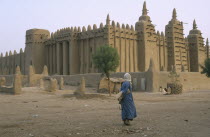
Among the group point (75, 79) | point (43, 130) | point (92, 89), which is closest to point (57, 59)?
point (75, 79)

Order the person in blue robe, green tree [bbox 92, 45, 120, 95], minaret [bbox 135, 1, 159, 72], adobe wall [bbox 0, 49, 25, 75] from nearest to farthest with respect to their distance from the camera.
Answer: the person in blue robe → green tree [bbox 92, 45, 120, 95] → minaret [bbox 135, 1, 159, 72] → adobe wall [bbox 0, 49, 25, 75]

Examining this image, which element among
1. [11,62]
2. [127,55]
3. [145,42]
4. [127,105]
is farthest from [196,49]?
[127,105]

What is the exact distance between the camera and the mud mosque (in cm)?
3966

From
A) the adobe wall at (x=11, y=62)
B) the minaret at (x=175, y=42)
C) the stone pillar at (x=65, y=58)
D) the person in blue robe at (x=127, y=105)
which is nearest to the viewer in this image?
the person in blue robe at (x=127, y=105)

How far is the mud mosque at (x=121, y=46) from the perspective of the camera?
3966 centimetres

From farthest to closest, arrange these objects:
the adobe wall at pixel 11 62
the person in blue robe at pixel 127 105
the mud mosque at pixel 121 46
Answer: the adobe wall at pixel 11 62 < the mud mosque at pixel 121 46 < the person in blue robe at pixel 127 105

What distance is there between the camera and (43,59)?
49.8 m

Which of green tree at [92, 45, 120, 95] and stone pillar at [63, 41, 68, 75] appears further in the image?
stone pillar at [63, 41, 68, 75]

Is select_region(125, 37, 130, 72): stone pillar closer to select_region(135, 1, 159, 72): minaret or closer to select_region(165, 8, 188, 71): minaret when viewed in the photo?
select_region(135, 1, 159, 72): minaret

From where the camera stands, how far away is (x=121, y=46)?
39.3 m

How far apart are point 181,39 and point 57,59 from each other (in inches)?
818

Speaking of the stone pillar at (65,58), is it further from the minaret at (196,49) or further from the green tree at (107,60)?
the minaret at (196,49)

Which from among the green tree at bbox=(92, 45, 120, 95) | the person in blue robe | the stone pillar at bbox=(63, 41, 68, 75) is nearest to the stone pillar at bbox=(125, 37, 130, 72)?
the stone pillar at bbox=(63, 41, 68, 75)

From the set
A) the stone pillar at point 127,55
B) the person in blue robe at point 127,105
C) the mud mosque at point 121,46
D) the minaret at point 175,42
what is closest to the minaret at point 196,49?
the mud mosque at point 121,46
